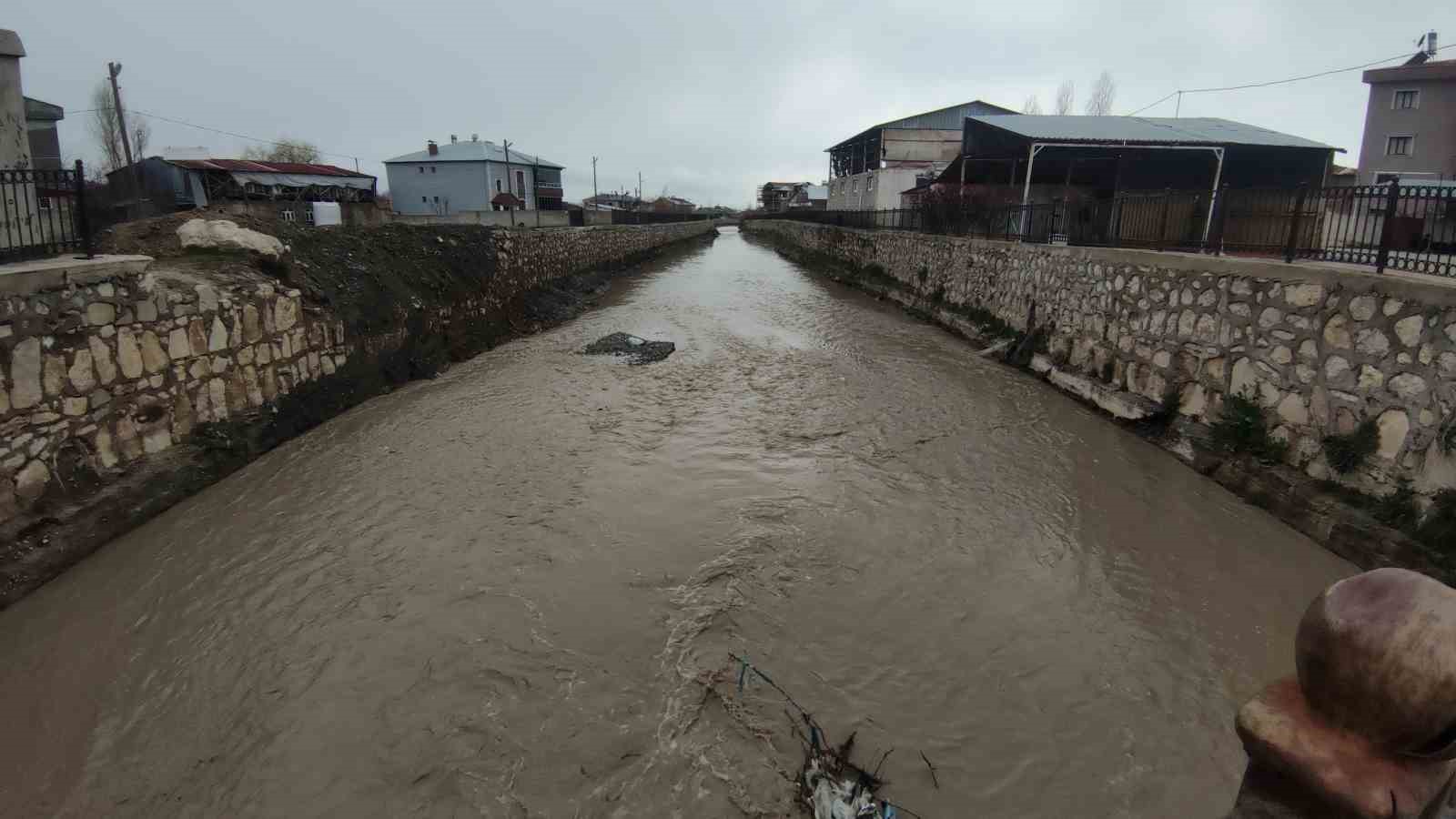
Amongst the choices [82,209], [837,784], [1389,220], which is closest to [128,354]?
[82,209]

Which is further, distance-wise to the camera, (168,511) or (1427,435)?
(168,511)

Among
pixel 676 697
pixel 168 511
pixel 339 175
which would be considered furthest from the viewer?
pixel 339 175

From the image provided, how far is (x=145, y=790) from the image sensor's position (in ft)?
11.1

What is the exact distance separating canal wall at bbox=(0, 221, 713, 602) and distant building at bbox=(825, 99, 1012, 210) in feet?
98.2

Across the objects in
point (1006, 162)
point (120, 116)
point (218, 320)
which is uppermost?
point (120, 116)

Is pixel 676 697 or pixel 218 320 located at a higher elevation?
pixel 218 320

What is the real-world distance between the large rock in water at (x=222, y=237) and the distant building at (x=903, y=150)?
1264 inches

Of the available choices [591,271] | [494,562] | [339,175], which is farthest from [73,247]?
[339,175]

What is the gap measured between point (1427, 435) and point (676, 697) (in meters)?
5.77

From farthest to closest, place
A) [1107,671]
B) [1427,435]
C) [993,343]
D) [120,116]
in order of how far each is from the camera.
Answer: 1. [120,116]
2. [993,343]
3. [1427,435]
4. [1107,671]

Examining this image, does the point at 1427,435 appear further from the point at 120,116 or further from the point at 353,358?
the point at 120,116

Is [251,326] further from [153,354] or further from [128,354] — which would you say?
[128,354]

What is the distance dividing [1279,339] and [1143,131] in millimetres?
15614

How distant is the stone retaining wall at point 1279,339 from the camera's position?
5352mm
